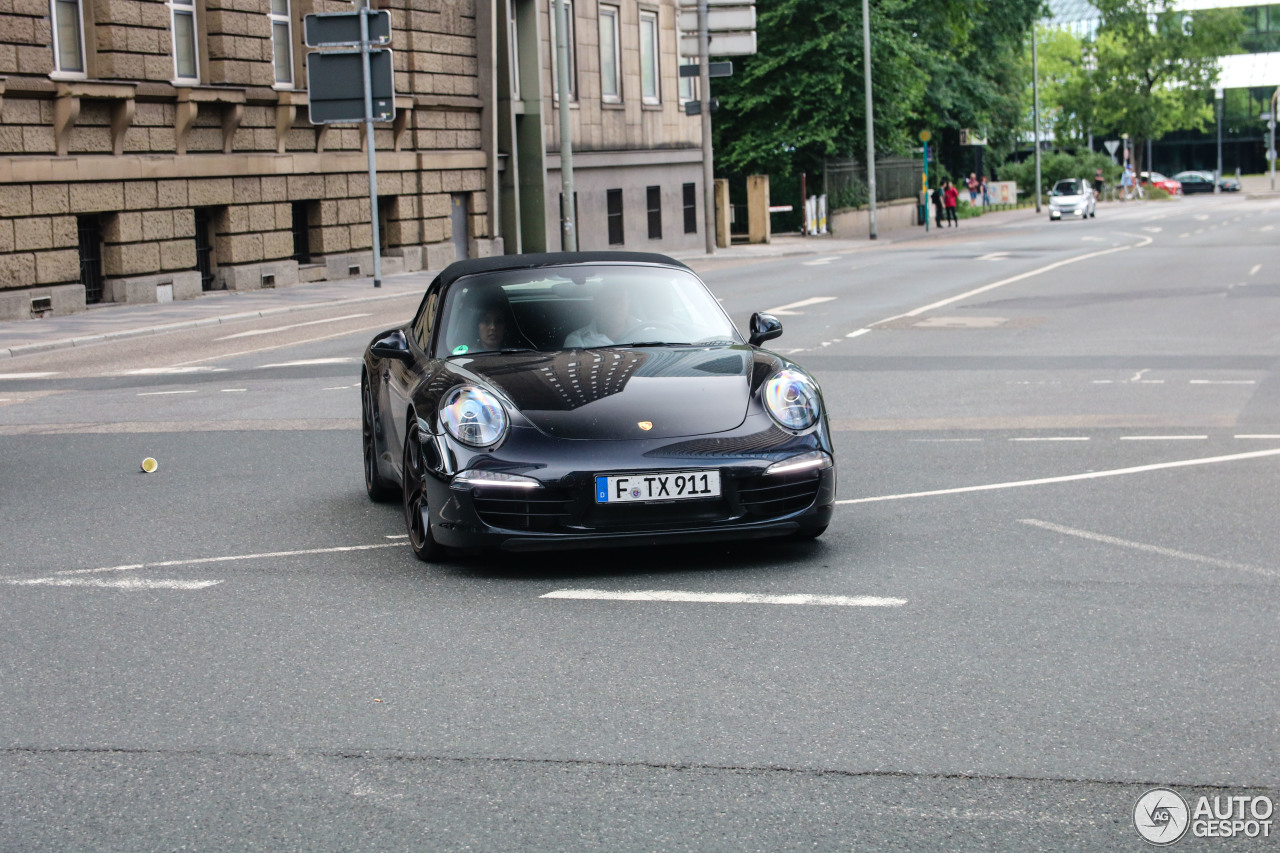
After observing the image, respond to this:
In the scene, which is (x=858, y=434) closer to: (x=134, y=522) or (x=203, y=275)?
(x=134, y=522)

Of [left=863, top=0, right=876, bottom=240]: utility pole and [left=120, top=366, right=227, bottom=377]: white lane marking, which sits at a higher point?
[left=863, top=0, right=876, bottom=240]: utility pole

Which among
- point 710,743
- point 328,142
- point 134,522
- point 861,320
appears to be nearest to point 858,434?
point 134,522

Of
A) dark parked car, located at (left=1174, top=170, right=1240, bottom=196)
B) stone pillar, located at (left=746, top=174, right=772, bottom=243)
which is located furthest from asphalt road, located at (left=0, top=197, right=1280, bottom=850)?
dark parked car, located at (left=1174, top=170, right=1240, bottom=196)

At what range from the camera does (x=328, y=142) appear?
33938mm

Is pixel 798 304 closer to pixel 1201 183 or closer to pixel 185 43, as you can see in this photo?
pixel 185 43

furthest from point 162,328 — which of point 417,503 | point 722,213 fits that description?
point 722,213

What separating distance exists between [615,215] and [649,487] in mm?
39648

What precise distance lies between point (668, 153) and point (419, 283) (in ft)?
58.5

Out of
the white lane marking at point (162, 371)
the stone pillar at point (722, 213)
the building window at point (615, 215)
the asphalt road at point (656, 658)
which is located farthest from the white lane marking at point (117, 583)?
the stone pillar at point (722, 213)

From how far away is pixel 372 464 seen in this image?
9.16m

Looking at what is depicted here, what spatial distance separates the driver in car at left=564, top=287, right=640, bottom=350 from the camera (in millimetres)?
8219

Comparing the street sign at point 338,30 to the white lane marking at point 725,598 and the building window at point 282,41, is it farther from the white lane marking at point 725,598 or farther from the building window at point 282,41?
the white lane marking at point 725,598

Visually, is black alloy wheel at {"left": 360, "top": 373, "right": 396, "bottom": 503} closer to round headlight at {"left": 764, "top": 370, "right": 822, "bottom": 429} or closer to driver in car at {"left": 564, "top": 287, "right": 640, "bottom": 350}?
driver in car at {"left": 564, "top": 287, "right": 640, "bottom": 350}

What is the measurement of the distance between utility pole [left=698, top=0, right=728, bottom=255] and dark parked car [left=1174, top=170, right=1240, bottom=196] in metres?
83.7
